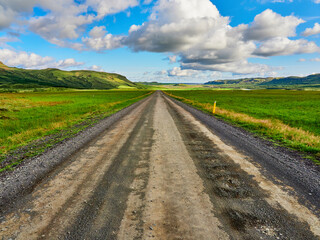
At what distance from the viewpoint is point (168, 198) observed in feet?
13.7

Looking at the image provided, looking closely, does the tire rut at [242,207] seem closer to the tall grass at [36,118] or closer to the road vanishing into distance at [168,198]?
the road vanishing into distance at [168,198]


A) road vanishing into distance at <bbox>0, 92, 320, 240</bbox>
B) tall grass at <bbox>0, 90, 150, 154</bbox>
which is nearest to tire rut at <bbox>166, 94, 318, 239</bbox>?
road vanishing into distance at <bbox>0, 92, 320, 240</bbox>

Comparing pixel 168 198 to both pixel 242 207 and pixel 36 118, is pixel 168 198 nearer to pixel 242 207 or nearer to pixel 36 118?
pixel 242 207

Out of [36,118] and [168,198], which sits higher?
[36,118]

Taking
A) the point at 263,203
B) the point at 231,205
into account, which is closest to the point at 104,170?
the point at 231,205

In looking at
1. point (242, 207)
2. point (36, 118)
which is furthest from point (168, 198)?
point (36, 118)

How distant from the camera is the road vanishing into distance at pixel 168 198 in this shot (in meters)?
3.22

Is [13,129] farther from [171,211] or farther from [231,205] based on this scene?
[231,205]

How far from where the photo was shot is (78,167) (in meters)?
5.83

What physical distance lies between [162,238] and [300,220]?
284 cm

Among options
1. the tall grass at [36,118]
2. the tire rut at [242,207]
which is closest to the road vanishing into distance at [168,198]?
the tire rut at [242,207]

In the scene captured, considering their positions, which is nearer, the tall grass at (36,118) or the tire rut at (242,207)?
the tire rut at (242,207)

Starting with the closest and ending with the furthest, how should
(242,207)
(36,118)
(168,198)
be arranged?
(242,207) → (168,198) → (36,118)

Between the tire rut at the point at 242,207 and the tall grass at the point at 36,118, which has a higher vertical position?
the tall grass at the point at 36,118
